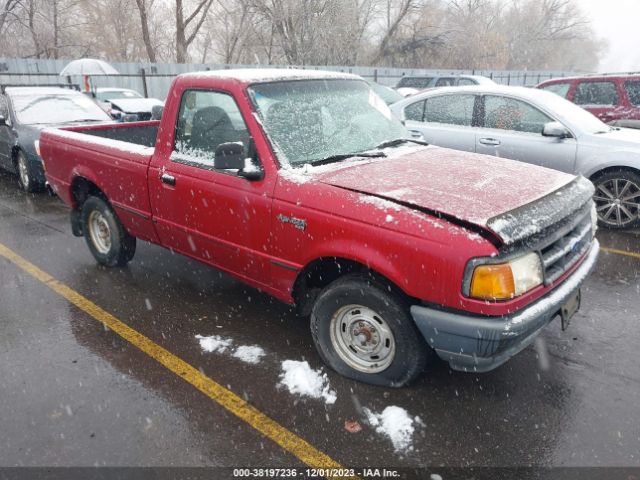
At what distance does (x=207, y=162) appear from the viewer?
12.3ft

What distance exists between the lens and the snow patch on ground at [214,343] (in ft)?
12.2

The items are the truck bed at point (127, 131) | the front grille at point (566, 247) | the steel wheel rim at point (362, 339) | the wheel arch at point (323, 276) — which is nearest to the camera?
the front grille at point (566, 247)

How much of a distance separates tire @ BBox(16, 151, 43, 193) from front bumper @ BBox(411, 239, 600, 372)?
7479 mm

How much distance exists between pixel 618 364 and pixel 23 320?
4.54 m

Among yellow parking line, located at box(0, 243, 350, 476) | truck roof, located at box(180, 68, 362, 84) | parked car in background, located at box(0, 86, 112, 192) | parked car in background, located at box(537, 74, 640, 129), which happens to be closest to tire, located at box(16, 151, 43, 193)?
parked car in background, located at box(0, 86, 112, 192)

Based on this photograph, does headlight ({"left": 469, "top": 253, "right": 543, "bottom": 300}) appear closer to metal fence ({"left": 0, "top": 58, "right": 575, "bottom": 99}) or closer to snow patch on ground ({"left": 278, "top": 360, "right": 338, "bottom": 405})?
snow patch on ground ({"left": 278, "top": 360, "right": 338, "bottom": 405})

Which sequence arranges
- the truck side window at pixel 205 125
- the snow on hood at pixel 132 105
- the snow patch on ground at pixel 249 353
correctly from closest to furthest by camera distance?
the snow patch on ground at pixel 249 353
the truck side window at pixel 205 125
the snow on hood at pixel 132 105

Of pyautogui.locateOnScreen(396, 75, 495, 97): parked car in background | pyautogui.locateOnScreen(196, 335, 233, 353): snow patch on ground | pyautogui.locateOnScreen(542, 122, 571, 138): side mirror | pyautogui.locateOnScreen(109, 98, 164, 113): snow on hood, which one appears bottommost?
pyautogui.locateOnScreen(196, 335, 233, 353): snow patch on ground

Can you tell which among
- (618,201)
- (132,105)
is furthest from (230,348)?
(132,105)

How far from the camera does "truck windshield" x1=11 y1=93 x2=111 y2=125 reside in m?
8.09

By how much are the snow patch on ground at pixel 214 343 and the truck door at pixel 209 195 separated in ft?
1.73

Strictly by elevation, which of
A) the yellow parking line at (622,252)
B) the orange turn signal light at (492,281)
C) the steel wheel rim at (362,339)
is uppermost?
the orange turn signal light at (492,281)

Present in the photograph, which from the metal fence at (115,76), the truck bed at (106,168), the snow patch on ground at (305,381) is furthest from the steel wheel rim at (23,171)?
the metal fence at (115,76)

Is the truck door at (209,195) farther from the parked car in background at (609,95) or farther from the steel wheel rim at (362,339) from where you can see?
the parked car in background at (609,95)
